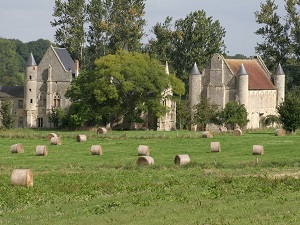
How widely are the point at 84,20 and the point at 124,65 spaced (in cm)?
1735

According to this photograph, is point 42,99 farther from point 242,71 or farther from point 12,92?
point 242,71

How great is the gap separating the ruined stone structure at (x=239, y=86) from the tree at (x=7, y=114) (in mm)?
19579

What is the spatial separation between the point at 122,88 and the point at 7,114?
533 inches

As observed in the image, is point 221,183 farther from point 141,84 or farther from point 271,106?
point 271,106

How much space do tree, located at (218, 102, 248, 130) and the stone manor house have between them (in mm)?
2473

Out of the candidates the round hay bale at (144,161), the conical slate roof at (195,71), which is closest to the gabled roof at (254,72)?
the conical slate roof at (195,71)

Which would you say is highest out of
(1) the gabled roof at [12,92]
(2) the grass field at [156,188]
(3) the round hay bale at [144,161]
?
(1) the gabled roof at [12,92]

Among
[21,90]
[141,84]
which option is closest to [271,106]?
[141,84]

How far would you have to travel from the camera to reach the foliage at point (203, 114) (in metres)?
80.9

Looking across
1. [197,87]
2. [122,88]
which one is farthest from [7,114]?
[197,87]

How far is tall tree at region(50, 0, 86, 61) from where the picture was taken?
91.6 meters

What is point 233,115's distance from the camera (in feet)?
264

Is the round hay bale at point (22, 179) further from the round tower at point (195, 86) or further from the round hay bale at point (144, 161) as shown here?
the round tower at point (195, 86)

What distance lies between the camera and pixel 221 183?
95.3ft
